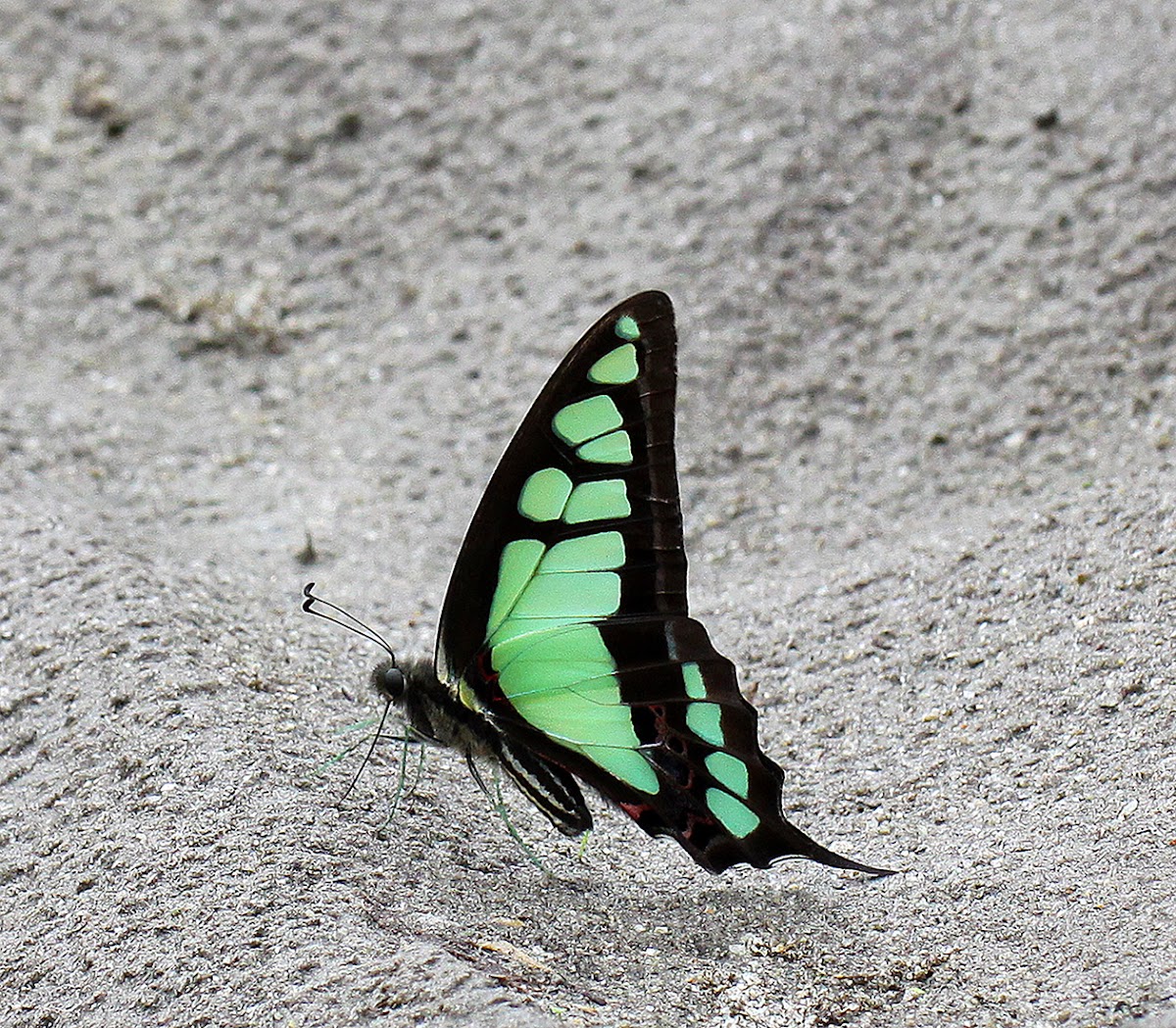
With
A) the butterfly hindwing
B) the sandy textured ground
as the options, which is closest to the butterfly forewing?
the butterfly hindwing

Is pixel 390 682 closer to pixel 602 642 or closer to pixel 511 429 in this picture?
pixel 602 642

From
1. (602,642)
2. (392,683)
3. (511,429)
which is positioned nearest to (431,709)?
(392,683)

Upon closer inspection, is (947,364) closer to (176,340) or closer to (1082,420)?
(1082,420)

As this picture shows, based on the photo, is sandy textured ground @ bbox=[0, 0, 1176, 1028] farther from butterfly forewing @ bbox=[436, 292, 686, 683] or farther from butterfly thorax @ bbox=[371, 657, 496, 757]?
butterfly forewing @ bbox=[436, 292, 686, 683]

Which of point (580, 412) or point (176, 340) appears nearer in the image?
point (580, 412)

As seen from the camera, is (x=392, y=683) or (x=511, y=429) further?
(x=511, y=429)

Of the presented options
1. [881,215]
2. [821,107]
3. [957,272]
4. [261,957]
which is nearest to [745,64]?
[821,107]
